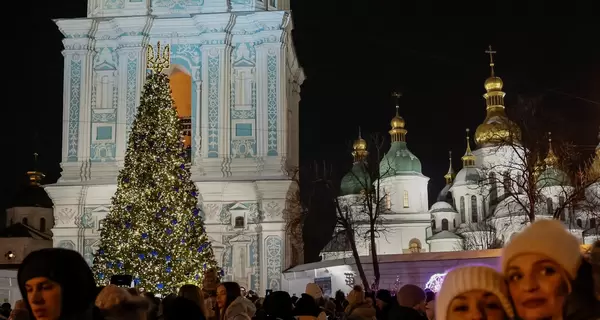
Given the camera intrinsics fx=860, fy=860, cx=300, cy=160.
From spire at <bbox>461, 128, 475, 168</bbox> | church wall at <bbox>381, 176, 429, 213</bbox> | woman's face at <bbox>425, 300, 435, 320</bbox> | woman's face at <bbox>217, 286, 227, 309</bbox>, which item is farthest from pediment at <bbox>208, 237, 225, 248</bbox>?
spire at <bbox>461, 128, 475, 168</bbox>

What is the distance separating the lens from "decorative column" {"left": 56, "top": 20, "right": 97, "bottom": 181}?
29.9 meters

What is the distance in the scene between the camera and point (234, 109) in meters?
29.8

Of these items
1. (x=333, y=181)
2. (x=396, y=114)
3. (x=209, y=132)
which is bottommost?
(x=333, y=181)

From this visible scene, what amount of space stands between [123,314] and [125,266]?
40.9 feet

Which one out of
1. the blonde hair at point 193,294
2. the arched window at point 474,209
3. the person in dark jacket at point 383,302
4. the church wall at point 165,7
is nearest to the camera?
the blonde hair at point 193,294

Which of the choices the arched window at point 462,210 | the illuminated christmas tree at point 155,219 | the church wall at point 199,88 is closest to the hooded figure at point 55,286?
the illuminated christmas tree at point 155,219

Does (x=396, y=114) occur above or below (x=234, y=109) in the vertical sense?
above

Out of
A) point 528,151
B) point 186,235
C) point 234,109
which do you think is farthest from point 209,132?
point 186,235

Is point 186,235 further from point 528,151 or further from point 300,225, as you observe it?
point 300,225

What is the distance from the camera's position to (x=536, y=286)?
2838mm

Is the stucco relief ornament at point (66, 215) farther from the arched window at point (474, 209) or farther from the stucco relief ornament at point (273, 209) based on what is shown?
the arched window at point (474, 209)

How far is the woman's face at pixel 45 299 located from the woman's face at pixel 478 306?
148cm

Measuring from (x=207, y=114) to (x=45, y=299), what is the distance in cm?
2661

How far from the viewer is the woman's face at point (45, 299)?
3.25 meters
